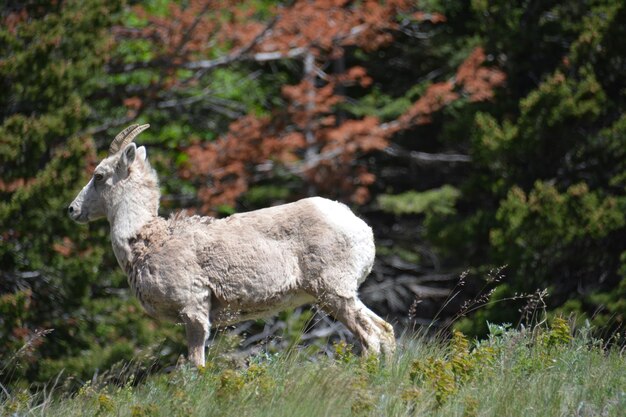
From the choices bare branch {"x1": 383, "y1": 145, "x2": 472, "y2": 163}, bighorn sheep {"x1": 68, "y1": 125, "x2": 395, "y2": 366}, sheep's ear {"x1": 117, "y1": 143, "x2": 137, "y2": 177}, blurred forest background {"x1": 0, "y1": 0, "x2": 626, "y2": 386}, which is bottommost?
bare branch {"x1": 383, "y1": 145, "x2": 472, "y2": 163}

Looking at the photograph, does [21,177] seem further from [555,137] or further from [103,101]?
[555,137]

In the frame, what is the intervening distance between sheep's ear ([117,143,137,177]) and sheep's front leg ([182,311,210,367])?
4.38 ft

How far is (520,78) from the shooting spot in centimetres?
1714

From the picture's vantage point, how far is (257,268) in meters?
7.43

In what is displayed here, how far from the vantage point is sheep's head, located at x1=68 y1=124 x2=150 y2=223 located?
795cm

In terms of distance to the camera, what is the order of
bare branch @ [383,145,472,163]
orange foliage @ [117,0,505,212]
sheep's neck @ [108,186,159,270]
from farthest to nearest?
bare branch @ [383,145,472,163], orange foliage @ [117,0,505,212], sheep's neck @ [108,186,159,270]

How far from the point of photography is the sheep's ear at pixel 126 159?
7.80m

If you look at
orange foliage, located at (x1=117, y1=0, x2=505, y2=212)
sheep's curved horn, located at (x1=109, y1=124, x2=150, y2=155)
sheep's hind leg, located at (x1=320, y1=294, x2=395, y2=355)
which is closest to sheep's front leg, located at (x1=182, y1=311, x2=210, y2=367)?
sheep's hind leg, located at (x1=320, y1=294, x2=395, y2=355)

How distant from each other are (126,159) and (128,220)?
0.47m

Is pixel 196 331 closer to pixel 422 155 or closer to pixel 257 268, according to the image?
pixel 257 268

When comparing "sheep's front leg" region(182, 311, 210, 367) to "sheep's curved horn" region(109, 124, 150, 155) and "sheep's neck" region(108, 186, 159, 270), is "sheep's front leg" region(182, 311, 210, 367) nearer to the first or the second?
"sheep's neck" region(108, 186, 159, 270)

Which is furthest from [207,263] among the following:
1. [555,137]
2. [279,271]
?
[555,137]

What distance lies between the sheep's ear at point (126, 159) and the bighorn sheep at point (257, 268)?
0.61 m

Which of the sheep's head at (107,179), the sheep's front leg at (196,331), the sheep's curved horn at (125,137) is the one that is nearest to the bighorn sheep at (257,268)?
the sheep's front leg at (196,331)
